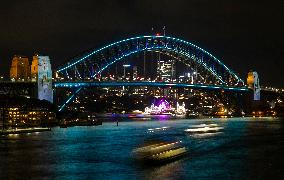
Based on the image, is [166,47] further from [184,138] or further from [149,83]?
[184,138]

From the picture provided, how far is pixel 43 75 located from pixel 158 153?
42330 mm

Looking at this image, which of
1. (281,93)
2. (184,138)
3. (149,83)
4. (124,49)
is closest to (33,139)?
(184,138)

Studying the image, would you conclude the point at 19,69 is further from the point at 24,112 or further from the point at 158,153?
the point at 158,153

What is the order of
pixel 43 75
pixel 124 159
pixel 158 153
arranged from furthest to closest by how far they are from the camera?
pixel 43 75, pixel 124 159, pixel 158 153

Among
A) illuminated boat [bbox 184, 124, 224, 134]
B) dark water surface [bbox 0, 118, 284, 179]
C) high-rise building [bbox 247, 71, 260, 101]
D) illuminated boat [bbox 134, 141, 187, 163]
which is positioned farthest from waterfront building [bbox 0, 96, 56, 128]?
high-rise building [bbox 247, 71, 260, 101]

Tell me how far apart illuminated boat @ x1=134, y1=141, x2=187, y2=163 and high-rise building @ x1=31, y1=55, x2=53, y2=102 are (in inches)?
1448

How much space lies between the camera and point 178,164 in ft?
101

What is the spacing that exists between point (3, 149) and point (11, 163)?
7.46m

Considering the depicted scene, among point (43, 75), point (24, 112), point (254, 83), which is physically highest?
point (254, 83)

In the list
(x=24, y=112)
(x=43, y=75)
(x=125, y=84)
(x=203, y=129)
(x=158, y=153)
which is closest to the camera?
(x=158, y=153)

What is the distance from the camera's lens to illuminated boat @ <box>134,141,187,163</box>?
30259mm

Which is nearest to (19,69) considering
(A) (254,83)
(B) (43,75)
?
(B) (43,75)

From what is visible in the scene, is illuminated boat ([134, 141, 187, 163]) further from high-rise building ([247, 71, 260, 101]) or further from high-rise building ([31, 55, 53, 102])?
high-rise building ([247, 71, 260, 101])

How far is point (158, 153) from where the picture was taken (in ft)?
101
